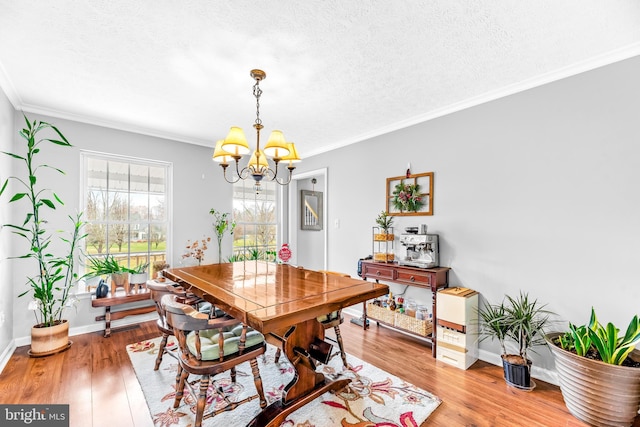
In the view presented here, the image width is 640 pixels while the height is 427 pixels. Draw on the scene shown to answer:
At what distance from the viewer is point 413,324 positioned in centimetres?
306

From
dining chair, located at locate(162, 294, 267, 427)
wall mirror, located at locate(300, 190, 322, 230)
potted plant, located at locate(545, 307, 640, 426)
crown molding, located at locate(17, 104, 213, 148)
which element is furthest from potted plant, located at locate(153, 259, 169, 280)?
potted plant, located at locate(545, 307, 640, 426)

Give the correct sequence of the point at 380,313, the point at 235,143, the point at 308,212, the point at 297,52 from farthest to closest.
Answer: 1. the point at 308,212
2. the point at 380,313
3. the point at 235,143
4. the point at 297,52

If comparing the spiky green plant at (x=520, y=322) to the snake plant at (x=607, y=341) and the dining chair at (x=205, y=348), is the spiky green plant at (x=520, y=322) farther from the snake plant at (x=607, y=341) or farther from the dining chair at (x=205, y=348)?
the dining chair at (x=205, y=348)

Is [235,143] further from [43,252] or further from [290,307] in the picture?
[43,252]

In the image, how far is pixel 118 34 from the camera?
1.91 metres

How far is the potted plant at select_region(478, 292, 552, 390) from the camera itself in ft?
7.52

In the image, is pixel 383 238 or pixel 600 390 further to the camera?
pixel 383 238

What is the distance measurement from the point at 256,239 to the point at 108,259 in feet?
6.88

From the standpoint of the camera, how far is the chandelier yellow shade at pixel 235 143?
2227 millimetres

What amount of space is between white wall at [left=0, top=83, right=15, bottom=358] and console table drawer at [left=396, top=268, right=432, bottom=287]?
3823 millimetres

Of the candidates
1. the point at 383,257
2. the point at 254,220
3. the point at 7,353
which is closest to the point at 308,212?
the point at 254,220

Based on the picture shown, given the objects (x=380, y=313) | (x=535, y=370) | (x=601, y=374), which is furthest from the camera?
(x=380, y=313)

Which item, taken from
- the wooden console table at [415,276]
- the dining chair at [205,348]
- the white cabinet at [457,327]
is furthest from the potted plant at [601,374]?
the dining chair at [205,348]

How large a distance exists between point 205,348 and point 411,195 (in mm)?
2618
